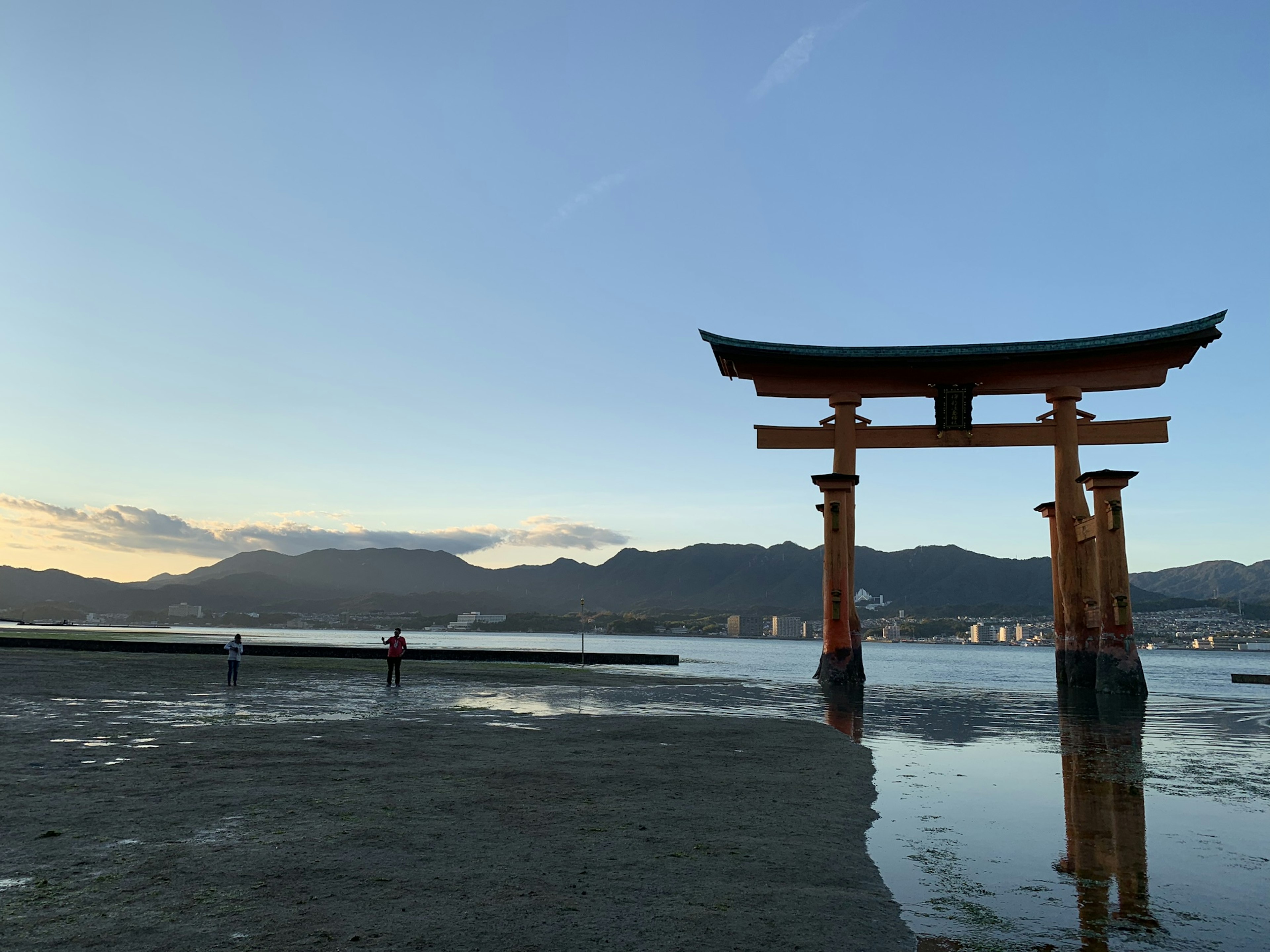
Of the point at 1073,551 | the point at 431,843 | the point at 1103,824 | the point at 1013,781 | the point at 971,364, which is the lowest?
the point at 1013,781

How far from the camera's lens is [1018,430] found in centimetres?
2866

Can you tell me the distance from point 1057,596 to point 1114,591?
5542 mm

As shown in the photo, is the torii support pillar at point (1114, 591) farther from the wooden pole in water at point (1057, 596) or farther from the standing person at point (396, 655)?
the standing person at point (396, 655)

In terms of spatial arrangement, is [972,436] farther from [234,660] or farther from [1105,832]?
[234,660]

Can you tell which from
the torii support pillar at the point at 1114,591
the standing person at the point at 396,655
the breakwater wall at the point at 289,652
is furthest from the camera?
the breakwater wall at the point at 289,652

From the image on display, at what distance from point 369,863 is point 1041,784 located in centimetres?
839

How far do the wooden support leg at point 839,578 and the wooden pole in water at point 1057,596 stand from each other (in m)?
8.34

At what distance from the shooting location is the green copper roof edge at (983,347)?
85.0 feet

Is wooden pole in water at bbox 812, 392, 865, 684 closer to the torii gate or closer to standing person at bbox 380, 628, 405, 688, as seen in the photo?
the torii gate

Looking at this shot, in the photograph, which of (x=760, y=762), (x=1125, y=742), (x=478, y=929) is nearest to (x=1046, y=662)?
(x=1125, y=742)

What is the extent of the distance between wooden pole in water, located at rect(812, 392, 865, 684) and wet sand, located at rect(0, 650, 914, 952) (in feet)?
45.7

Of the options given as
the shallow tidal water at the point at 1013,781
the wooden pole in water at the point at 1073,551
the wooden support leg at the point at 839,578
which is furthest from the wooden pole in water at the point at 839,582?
the wooden pole in water at the point at 1073,551

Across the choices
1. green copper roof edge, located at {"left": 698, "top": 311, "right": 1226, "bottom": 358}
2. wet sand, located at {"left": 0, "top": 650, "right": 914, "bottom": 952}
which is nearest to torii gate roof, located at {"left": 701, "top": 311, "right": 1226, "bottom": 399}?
green copper roof edge, located at {"left": 698, "top": 311, "right": 1226, "bottom": 358}

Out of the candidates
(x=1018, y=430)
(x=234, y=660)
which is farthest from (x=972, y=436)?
(x=234, y=660)
